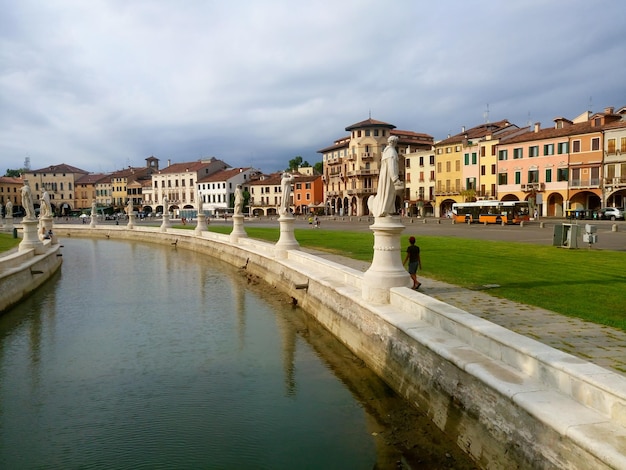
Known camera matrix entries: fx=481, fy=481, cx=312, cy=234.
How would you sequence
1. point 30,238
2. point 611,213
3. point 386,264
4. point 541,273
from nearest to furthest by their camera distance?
point 386,264 < point 541,273 < point 30,238 < point 611,213

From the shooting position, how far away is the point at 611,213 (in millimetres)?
49781

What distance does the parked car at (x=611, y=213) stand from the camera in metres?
49.2

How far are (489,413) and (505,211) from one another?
51.4 m

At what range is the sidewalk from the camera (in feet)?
23.2

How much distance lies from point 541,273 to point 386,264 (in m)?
6.46

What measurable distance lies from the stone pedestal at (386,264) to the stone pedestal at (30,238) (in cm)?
2147

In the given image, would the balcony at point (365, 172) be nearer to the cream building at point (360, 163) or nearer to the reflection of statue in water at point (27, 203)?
the cream building at point (360, 163)

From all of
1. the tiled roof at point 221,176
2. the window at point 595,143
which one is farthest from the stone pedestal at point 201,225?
the tiled roof at point 221,176

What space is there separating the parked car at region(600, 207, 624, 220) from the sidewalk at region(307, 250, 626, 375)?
150 ft

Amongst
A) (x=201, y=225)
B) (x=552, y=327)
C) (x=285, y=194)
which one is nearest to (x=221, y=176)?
(x=201, y=225)

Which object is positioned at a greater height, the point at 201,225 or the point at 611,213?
the point at 611,213

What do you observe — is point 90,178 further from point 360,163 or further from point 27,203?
point 27,203

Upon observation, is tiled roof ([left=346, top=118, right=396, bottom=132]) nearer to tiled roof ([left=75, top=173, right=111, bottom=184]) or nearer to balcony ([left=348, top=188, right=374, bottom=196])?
A: balcony ([left=348, top=188, right=374, bottom=196])

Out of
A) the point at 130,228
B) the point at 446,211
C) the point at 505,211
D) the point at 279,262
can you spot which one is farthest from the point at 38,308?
the point at 446,211
